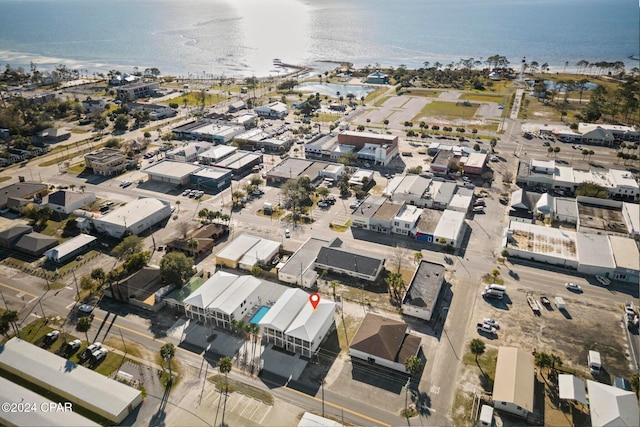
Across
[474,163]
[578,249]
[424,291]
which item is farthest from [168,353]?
[474,163]

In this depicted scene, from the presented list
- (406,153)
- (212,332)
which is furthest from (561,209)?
(212,332)

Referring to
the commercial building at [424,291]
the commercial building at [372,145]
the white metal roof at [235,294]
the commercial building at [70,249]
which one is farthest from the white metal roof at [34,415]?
the commercial building at [372,145]

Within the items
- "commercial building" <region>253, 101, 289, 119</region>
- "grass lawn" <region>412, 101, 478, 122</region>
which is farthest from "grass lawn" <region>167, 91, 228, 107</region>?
"grass lawn" <region>412, 101, 478, 122</region>

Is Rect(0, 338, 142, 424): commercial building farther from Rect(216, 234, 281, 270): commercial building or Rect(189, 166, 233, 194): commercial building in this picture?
Rect(189, 166, 233, 194): commercial building

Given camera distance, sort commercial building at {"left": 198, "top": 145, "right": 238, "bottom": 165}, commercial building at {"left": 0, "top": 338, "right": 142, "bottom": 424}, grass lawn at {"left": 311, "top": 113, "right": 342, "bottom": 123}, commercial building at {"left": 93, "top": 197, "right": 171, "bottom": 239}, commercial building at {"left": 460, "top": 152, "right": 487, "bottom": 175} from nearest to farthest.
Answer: commercial building at {"left": 0, "top": 338, "right": 142, "bottom": 424}
commercial building at {"left": 93, "top": 197, "right": 171, "bottom": 239}
commercial building at {"left": 460, "top": 152, "right": 487, "bottom": 175}
commercial building at {"left": 198, "top": 145, "right": 238, "bottom": 165}
grass lawn at {"left": 311, "top": 113, "right": 342, "bottom": 123}

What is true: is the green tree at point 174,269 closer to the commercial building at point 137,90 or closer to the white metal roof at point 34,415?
the white metal roof at point 34,415

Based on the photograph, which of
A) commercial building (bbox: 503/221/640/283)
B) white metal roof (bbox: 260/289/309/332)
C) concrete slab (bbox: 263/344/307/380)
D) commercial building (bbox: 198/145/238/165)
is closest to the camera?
concrete slab (bbox: 263/344/307/380)
